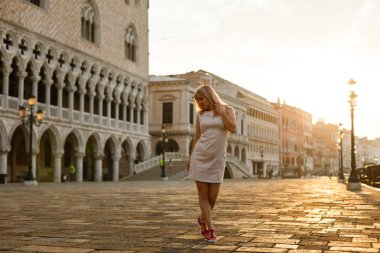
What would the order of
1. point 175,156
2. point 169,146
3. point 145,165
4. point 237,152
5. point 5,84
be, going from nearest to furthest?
point 5,84, point 145,165, point 175,156, point 169,146, point 237,152

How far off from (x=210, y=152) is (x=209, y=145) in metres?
0.07

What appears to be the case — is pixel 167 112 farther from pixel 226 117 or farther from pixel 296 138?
pixel 226 117

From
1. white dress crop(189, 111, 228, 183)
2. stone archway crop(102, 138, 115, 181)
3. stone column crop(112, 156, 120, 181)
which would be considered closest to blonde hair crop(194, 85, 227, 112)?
white dress crop(189, 111, 228, 183)

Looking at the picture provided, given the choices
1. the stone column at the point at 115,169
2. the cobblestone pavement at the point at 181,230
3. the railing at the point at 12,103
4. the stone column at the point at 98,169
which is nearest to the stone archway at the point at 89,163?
the stone column at the point at 115,169

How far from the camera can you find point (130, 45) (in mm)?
46219

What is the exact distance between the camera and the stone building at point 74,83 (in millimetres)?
30969

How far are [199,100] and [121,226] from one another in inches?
87.1

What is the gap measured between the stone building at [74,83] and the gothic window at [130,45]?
81 mm

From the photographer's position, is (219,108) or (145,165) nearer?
(219,108)

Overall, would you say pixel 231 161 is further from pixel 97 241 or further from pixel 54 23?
pixel 97 241

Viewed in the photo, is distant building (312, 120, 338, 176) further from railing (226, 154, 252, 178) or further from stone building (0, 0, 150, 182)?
stone building (0, 0, 150, 182)

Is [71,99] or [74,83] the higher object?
[74,83]

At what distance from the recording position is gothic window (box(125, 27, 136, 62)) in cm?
4544

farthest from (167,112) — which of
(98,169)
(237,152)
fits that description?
(98,169)
